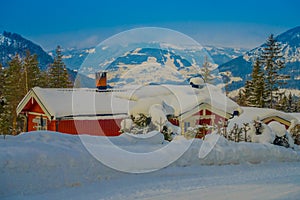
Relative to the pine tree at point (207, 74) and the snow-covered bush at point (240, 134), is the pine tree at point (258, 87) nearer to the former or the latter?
the pine tree at point (207, 74)

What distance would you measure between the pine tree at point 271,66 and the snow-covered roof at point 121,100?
12168 millimetres

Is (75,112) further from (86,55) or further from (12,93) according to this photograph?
(12,93)

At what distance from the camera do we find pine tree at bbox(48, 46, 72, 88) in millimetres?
38000

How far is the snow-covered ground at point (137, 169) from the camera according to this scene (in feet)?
22.1

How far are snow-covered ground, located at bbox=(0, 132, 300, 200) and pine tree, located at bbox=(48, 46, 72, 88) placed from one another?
28683 millimetres

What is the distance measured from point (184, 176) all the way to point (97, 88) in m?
16.1

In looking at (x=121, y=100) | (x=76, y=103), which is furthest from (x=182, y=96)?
(x=76, y=103)

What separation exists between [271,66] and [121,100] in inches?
769

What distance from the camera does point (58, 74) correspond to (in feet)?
125

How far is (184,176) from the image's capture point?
8.76m

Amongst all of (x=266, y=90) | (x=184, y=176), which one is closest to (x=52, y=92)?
(x=184, y=176)

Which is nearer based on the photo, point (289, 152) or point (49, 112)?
point (289, 152)

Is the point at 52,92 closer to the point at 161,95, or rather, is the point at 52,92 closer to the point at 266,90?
the point at 161,95

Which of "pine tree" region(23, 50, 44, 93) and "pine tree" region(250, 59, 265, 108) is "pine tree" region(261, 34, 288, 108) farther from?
"pine tree" region(23, 50, 44, 93)
